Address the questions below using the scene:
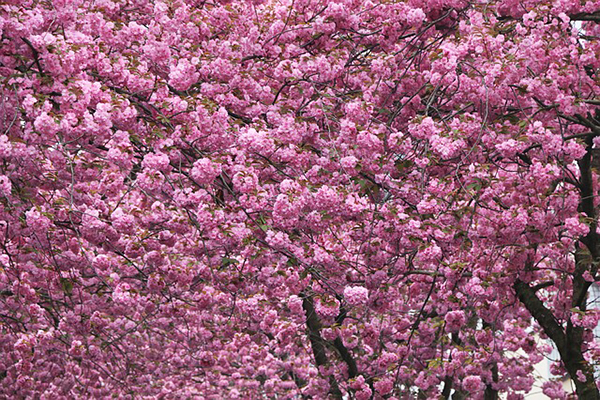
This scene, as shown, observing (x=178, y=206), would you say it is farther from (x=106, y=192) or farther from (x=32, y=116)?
(x=32, y=116)

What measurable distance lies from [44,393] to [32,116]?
753 cm

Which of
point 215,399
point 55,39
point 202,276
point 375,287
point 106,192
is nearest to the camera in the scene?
point 55,39

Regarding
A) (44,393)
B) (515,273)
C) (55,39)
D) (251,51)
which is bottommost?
A: (44,393)

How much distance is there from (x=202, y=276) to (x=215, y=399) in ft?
27.5

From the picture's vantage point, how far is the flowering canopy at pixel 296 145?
4.89 meters

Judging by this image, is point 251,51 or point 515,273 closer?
point 251,51

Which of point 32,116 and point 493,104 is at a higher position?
point 493,104

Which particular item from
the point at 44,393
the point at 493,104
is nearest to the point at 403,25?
the point at 493,104

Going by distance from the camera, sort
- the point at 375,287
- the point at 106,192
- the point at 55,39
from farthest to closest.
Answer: the point at 375,287, the point at 106,192, the point at 55,39

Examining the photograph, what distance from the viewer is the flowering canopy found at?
4887 mm

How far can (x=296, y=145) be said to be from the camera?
5.52m

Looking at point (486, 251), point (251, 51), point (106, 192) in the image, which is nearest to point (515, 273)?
point (486, 251)

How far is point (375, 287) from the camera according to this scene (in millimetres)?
6055

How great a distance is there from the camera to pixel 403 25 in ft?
18.5
